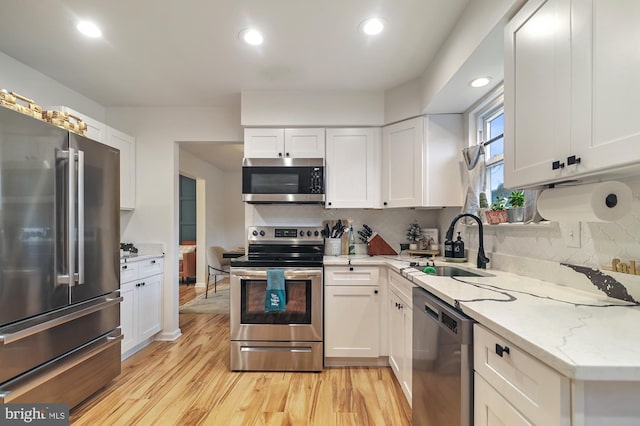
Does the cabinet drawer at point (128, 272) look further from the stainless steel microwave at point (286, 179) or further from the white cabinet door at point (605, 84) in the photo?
the white cabinet door at point (605, 84)

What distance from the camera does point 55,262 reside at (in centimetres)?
157

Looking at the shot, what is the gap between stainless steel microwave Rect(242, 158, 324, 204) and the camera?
259 cm

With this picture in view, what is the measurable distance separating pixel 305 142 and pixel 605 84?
214 centimetres

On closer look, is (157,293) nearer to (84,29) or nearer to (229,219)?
(84,29)

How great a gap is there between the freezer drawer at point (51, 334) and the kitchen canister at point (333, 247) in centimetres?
179

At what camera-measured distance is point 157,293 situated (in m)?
2.89

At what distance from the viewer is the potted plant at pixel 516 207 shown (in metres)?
1.70

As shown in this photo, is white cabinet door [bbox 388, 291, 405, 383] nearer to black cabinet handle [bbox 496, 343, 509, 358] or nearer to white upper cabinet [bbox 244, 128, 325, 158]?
black cabinet handle [bbox 496, 343, 509, 358]

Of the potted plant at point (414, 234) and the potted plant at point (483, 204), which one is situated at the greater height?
the potted plant at point (483, 204)

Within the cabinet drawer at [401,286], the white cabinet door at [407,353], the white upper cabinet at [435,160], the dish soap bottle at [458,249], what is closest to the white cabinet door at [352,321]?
the cabinet drawer at [401,286]

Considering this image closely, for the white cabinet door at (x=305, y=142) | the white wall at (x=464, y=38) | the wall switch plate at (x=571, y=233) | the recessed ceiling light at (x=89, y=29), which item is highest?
the recessed ceiling light at (x=89, y=29)

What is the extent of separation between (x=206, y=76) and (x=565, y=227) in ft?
8.92

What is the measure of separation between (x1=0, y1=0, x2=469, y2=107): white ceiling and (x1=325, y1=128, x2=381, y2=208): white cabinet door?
45cm

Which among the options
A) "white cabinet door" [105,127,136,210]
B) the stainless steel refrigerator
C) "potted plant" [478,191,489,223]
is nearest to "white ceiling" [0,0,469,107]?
"white cabinet door" [105,127,136,210]
